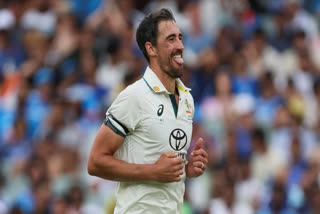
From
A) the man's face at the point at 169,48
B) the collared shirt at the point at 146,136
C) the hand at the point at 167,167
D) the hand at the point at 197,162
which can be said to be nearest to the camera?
the hand at the point at 167,167

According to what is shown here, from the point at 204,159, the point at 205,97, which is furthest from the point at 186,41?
the point at 204,159

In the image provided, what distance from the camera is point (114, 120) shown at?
4719 mm

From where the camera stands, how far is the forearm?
4660 mm

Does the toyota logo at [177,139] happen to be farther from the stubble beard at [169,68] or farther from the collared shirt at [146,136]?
the stubble beard at [169,68]

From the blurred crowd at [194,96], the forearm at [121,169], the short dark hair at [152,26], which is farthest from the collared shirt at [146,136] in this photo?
the blurred crowd at [194,96]

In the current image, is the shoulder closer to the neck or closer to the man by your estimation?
the man

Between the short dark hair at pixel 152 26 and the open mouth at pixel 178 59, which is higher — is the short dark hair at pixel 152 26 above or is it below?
above

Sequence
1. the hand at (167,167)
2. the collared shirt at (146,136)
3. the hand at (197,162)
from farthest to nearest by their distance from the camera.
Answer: the hand at (197,162) → the collared shirt at (146,136) → the hand at (167,167)

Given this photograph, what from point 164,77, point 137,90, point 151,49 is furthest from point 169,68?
point 137,90

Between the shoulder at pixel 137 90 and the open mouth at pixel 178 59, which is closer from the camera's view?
the shoulder at pixel 137 90

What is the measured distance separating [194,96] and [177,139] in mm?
5401

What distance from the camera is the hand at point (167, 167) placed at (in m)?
4.62

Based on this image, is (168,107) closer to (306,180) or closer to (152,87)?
(152,87)

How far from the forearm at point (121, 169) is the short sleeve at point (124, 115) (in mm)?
197
